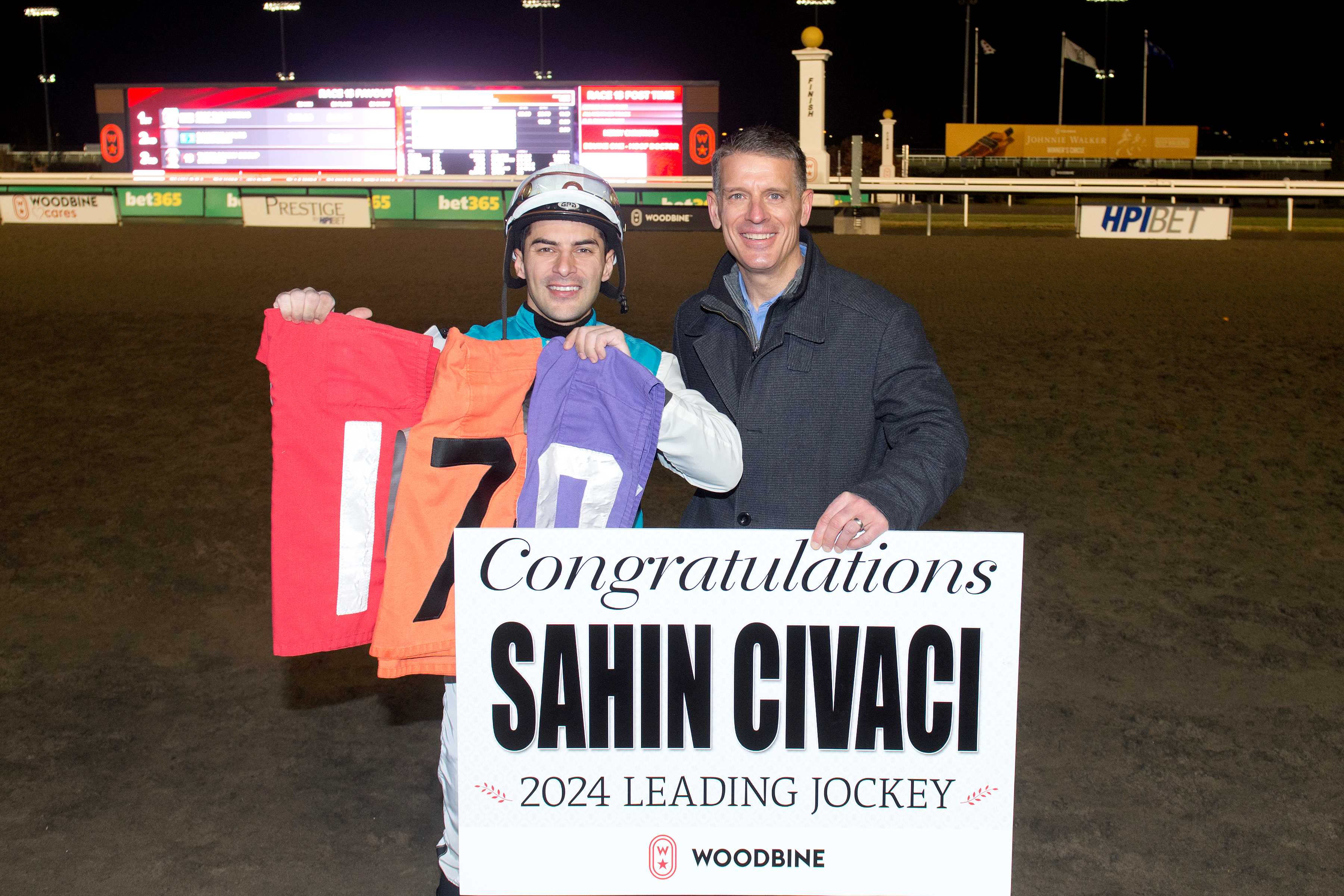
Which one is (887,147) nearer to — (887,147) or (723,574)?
(887,147)

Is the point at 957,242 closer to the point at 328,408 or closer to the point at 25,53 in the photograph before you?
the point at 328,408

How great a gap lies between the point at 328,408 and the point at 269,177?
28.1 meters

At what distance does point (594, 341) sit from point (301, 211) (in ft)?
83.6

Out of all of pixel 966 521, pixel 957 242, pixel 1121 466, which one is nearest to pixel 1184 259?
pixel 957 242

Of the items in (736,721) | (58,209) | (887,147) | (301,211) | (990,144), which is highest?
(990,144)

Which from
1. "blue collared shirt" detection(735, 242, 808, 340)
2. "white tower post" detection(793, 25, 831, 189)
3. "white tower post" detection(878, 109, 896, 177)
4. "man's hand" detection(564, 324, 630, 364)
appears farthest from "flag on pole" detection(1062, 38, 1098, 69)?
"man's hand" detection(564, 324, 630, 364)

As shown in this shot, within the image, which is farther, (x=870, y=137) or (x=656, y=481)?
(x=870, y=137)

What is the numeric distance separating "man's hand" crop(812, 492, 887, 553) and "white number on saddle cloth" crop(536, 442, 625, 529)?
44 cm

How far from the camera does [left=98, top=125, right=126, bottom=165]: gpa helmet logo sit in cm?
2920

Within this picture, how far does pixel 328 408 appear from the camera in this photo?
254 centimetres

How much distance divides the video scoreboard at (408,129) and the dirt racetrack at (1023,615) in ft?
49.7

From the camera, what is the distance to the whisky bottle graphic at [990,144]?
2021 inches

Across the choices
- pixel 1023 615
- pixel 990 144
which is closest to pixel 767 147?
pixel 1023 615

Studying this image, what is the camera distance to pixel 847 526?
2291mm
